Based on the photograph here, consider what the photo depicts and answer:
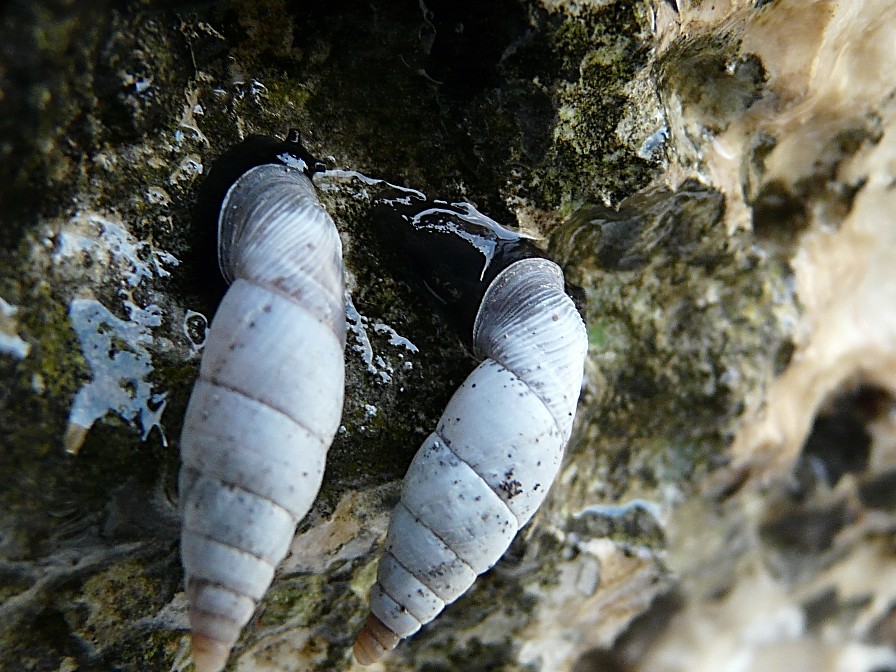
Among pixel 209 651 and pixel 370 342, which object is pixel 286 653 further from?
pixel 370 342

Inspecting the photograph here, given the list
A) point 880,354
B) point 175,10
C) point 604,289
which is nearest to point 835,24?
point 604,289

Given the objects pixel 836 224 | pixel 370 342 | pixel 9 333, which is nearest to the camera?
pixel 9 333

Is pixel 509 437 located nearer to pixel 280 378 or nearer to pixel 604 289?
pixel 280 378

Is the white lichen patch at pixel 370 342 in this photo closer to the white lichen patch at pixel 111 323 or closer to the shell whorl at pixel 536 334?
the shell whorl at pixel 536 334

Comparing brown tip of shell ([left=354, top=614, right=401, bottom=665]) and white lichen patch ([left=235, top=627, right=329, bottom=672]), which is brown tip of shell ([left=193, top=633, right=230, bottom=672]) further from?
white lichen patch ([left=235, top=627, right=329, bottom=672])

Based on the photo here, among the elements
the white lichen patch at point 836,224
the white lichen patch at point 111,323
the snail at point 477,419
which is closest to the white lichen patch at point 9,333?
the white lichen patch at point 111,323

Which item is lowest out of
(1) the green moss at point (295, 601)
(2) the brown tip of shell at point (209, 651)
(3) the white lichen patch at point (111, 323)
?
(2) the brown tip of shell at point (209, 651)

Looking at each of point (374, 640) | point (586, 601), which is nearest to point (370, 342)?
point (374, 640)
